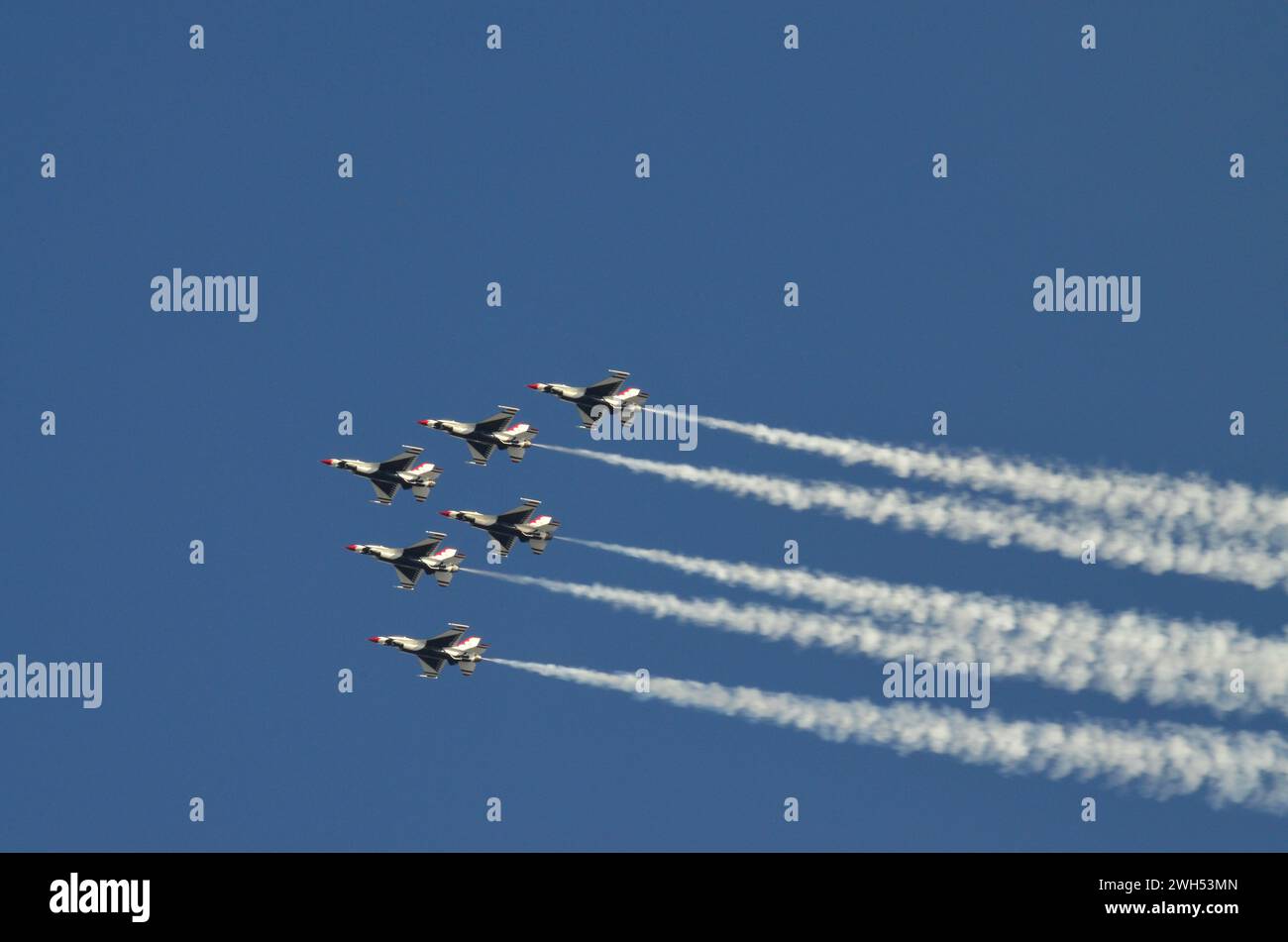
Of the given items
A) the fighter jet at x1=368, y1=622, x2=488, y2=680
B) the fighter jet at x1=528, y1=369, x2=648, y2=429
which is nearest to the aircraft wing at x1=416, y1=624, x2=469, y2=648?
the fighter jet at x1=368, y1=622, x2=488, y2=680

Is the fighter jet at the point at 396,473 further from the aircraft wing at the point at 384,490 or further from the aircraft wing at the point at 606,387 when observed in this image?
the aircraft wing at the point at 606,387

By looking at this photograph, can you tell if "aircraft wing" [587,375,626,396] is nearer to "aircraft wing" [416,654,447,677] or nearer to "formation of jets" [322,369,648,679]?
"formation of jets" [322,369,648,679]

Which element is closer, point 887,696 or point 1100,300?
point 887,696

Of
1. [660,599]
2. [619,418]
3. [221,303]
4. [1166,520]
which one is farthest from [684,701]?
[221,303]

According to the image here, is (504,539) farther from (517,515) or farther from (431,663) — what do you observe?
(431,663)

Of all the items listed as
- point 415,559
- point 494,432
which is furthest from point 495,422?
point 415,559

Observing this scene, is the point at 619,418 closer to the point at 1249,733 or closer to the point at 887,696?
the point at 887,696
